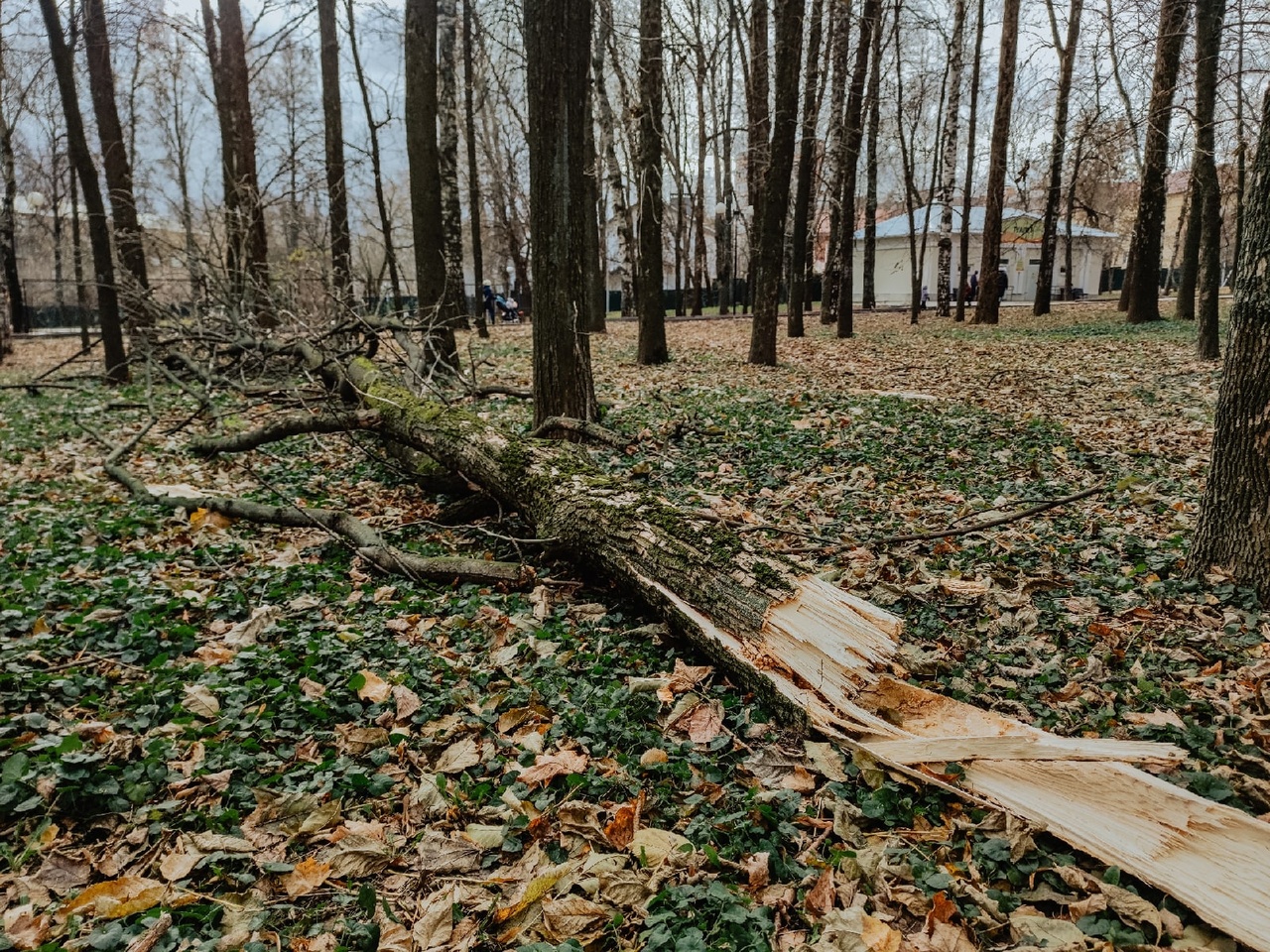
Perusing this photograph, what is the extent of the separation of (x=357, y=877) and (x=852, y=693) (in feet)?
5.93

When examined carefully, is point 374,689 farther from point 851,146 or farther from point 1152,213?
point 1152,213

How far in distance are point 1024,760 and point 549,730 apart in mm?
1707

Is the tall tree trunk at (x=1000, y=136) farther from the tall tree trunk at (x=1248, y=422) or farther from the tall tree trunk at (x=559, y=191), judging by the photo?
the tall tree trunk at (x=1248, y=422)

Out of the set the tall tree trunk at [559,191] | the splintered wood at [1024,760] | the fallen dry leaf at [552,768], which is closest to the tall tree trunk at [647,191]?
the tall tree trunk at [559,191]

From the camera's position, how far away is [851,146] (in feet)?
54.0

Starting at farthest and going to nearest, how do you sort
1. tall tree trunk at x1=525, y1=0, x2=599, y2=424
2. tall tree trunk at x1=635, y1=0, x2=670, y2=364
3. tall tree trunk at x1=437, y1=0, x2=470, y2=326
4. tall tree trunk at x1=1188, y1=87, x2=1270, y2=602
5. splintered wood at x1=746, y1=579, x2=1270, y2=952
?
tall tree trunk at x1=437, y1=0, x2=470, y2=326
tall tree trunk at x1=635, y1=0, x2=670, y2=364
tall tree trunk at x1=525, y1=0, x2=599, y2=424
tall tree trunk at x1=1188, y1=87, x2=1270, y2=602
splintered wood at x1=746, y1=579, x2=1270, y2=952

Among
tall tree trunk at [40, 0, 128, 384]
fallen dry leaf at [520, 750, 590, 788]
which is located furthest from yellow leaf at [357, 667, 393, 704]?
tall tree trunk at [40, 0, 128, 384]

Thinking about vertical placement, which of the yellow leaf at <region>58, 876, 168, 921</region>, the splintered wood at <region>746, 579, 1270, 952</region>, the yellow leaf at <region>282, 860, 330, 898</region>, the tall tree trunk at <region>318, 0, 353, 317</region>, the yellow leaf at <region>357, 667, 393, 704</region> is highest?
the tall tree trunk at <region>318, 0, 353, 317</region>

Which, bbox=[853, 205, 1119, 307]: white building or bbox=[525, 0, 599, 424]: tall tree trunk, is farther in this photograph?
bbox=[853, 205, 1119, 307]: white building

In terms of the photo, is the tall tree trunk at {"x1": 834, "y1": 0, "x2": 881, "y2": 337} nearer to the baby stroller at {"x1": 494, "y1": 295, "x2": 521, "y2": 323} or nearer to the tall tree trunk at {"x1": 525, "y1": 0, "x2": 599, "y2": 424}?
the tall tree trunk at {"x1": 525, "y1": 0, "x2": 599, "y2": 424}

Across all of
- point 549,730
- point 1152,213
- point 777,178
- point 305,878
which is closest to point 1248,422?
point 549,730

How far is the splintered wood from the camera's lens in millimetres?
1947

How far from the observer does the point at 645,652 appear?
343 cm

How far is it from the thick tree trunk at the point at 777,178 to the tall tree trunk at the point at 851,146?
393 centimetres
